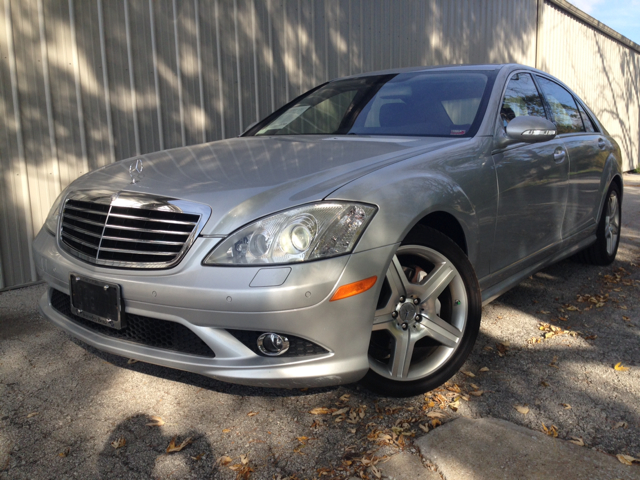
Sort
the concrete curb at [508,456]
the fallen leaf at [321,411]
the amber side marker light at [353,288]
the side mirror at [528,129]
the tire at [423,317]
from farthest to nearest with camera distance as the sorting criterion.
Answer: the side mirror at [528,129] < the fallen leaf at [321,411] < the tire at [423,317] < the amber side marker light at [353,288] < the concrete curb at [508,456]

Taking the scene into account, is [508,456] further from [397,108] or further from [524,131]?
[397,108]

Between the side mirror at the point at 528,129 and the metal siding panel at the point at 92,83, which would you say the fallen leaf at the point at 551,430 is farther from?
the metal siding panel at the point at 92,83

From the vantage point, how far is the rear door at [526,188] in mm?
3029

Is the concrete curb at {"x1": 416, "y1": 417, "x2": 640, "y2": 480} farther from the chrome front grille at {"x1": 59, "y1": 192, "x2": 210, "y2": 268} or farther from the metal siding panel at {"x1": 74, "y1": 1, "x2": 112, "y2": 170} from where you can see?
the metal siding panel at {"x1": 74, "y1": 1, "x2": 112, "y2": 170}

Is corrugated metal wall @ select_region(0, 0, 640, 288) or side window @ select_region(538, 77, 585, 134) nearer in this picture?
side window @ select_region(538, 77, 585, 134)

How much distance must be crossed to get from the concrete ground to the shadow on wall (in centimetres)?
170

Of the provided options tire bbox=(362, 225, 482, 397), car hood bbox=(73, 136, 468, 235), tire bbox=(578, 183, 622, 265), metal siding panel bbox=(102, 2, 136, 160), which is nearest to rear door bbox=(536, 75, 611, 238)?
tire bbox=(578, 183, 622, 265)

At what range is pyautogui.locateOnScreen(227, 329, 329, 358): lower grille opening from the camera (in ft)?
6.87

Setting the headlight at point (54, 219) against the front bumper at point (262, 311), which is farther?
the headlight at point (54, 219)

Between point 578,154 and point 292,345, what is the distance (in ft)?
9.37

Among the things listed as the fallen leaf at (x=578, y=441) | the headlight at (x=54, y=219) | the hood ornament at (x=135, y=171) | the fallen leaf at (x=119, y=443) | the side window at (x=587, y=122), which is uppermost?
the side window at (x=587, y=122)

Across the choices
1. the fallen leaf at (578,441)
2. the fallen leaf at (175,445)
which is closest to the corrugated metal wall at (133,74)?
the fallen leaf at (175,445)

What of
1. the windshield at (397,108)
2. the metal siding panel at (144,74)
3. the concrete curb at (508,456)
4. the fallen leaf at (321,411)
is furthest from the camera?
the metal siding panel at (144,74)

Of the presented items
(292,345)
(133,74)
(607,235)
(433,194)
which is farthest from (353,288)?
(133,74)
